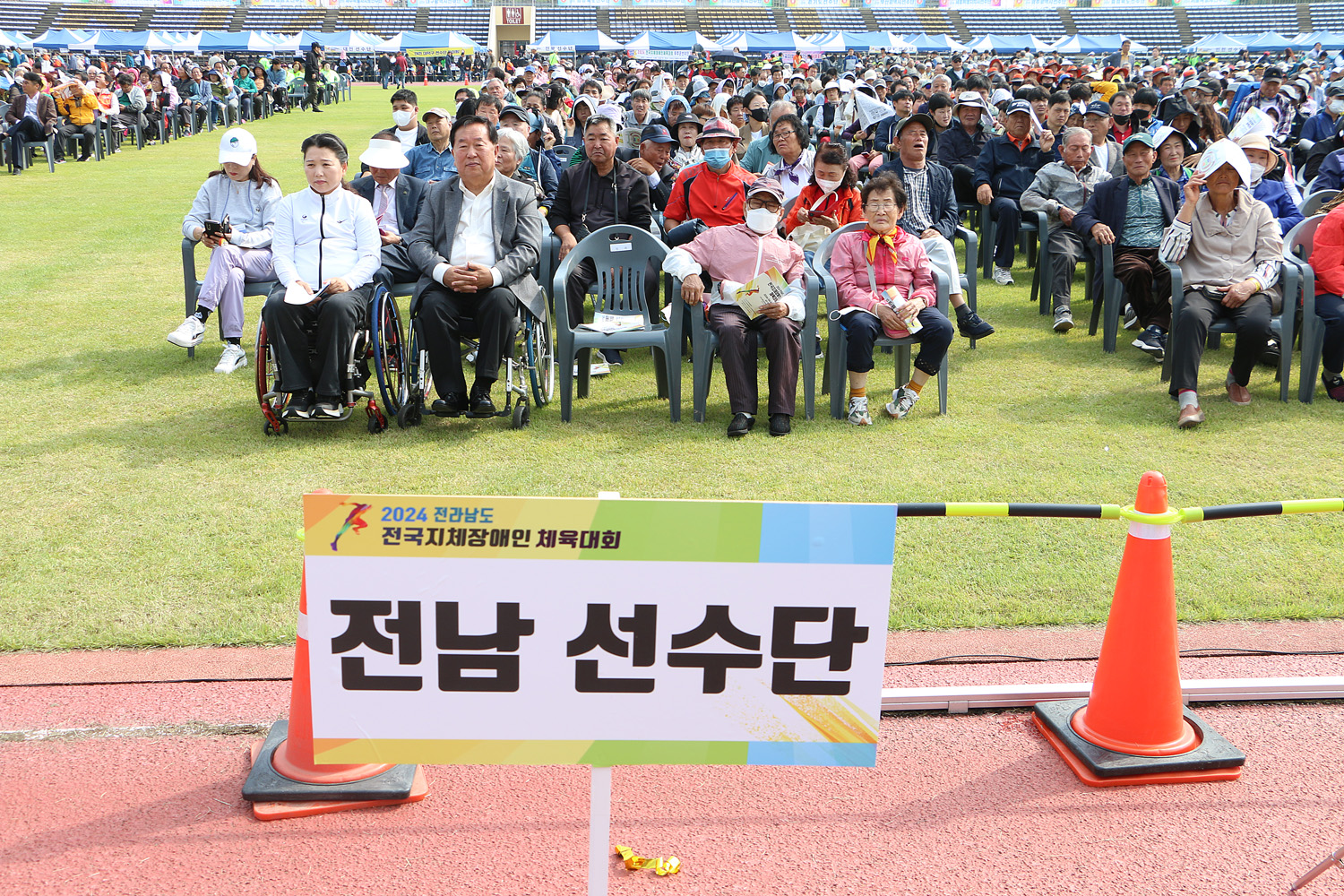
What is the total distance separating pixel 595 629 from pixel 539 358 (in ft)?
16.0

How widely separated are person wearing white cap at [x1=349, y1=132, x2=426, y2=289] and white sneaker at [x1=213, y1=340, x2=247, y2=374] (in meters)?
1.31

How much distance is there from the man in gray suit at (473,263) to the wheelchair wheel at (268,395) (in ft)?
2.88

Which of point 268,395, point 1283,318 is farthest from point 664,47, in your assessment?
point 268,395

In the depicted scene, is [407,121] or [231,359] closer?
[231,359]

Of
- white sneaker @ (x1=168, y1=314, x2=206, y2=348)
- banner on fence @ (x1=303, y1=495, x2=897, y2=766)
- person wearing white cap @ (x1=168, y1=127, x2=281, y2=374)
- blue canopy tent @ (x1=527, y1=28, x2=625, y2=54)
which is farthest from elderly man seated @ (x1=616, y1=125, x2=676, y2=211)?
blue canopy tent @ (x1=527, y1=28, x2=625, y2=54)

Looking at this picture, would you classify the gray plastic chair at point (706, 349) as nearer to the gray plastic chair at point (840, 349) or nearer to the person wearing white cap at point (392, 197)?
the gray plastic chair at point (840, 349)

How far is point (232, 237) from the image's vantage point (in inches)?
314

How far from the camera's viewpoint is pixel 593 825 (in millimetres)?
2592

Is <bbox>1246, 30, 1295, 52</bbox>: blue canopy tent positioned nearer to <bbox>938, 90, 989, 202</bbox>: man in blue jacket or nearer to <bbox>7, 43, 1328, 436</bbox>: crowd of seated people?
<bbox>7, 43, 1328, 436</bbox>: crowd of seated people

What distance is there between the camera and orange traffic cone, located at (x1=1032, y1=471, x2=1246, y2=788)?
3.26m

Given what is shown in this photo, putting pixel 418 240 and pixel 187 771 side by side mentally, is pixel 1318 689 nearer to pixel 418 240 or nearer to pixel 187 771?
pixel 187 771

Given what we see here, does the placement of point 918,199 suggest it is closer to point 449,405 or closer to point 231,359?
point 449,405

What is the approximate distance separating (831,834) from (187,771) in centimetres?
192

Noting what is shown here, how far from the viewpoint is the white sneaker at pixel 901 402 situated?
6918 mm
